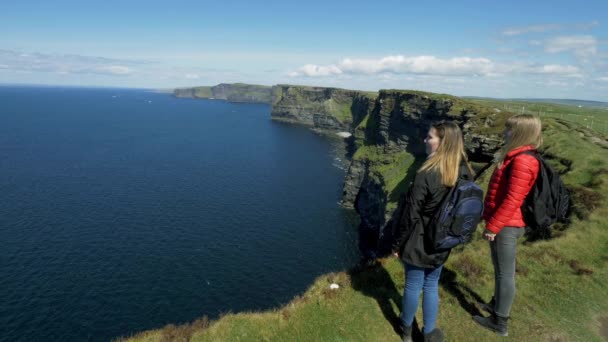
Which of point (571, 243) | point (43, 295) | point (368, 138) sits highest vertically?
point (571, 243)

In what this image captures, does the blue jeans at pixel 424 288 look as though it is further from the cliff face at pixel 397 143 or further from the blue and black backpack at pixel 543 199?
the cliff face at pixel 397 143

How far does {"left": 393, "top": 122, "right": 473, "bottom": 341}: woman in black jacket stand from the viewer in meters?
6.65

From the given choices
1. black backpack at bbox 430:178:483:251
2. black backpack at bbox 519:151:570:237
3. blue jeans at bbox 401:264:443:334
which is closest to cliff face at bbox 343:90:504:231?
black backpack at bbox 519:151:570:237

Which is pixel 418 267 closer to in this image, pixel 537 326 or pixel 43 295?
pixel 537 326

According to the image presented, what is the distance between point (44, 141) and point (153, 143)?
4500 cm

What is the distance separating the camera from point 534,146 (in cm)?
748

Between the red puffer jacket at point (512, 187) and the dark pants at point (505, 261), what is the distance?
263 millimetres

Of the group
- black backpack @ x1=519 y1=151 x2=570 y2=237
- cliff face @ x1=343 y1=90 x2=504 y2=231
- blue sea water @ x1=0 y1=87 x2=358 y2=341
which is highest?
black backpack @ x1=519 y1=151 x2=570 y2=237

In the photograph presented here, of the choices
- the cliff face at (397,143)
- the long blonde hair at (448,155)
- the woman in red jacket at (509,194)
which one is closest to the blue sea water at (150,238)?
the cliff face at (397,143)

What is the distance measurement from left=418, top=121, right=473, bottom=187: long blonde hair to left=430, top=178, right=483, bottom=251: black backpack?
0.24 metres

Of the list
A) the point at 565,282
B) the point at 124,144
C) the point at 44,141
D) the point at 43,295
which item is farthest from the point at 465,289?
the point at 44,141

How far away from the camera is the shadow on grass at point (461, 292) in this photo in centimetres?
998

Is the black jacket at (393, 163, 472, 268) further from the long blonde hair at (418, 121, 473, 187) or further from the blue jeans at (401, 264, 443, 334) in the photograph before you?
the blue jeans at (401, 264, 443, 334)

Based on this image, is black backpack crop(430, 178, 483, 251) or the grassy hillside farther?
the grassy hillside
